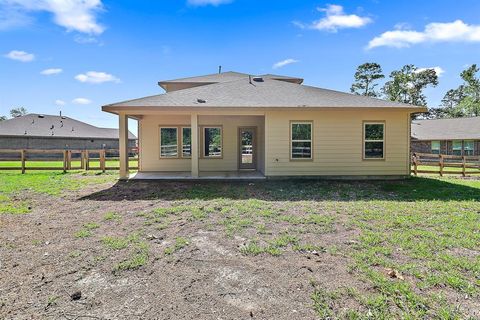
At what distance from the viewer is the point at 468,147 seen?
2450 centimetres

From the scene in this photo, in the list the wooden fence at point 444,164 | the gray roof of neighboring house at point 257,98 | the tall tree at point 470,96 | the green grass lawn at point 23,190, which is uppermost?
the tall tree at point 470,96

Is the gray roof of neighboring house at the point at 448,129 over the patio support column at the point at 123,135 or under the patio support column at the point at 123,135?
over

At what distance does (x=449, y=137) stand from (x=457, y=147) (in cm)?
113

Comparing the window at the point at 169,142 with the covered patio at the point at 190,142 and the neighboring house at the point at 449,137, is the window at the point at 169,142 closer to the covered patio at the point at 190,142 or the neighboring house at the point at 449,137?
the covered patio at the point at 190,142

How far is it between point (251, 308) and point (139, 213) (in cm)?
428

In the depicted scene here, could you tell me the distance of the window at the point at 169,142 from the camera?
1301cm

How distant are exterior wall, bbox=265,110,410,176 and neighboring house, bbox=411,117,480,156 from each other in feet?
58.7

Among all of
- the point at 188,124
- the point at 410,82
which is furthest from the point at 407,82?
the point at 188,124

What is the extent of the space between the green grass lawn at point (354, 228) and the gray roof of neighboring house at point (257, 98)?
Result: 115 inches

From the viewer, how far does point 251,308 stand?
270cm

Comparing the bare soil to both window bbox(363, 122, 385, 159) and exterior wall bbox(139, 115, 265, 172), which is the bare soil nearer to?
→ window bbox(363, 122, 385, 159)

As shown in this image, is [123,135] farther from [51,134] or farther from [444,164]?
[51,134]

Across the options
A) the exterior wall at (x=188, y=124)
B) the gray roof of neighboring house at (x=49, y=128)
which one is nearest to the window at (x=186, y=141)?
the exterior wall at (x=188, y=124)

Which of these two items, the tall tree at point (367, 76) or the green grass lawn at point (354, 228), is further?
the tall tree at point (367, 76)
